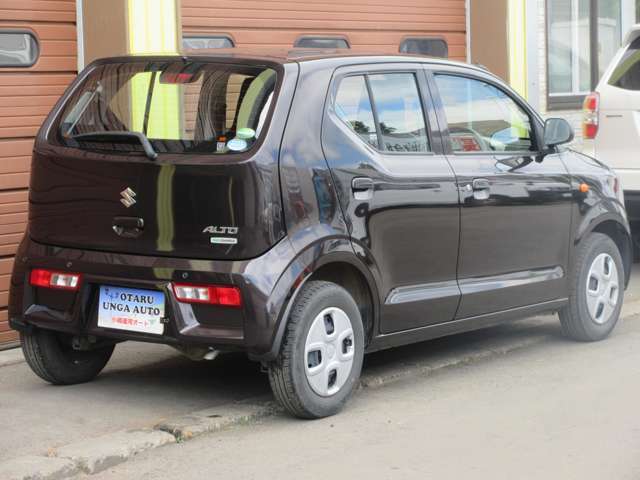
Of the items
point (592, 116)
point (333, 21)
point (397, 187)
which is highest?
point (333, 21)

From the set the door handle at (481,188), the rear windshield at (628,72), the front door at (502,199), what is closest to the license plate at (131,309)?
the front door at (502,199)

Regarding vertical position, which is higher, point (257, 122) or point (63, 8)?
point (63, 8)

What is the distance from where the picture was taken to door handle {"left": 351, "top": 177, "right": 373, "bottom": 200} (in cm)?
663

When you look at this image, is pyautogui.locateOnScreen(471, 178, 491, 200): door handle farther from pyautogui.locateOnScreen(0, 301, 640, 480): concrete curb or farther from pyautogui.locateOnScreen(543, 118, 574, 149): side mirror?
pyautogui.locateOnScreen(0, 301, 640, 480): concrete curb

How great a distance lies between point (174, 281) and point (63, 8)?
3.13 meters

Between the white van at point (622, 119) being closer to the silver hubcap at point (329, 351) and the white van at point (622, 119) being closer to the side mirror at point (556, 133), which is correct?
the side mirror at point (556, 133)

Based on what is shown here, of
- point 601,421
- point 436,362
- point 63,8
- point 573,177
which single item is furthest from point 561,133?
point 63,8

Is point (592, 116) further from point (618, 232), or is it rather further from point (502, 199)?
point (502, 199)

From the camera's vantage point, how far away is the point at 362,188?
6.68m

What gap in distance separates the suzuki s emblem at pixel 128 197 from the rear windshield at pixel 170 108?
204 mm

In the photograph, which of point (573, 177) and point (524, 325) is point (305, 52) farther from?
point (524, 325)

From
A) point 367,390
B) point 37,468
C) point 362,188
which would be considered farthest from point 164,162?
point 367,390

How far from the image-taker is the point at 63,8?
28.7ft

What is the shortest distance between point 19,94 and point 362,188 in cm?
279
